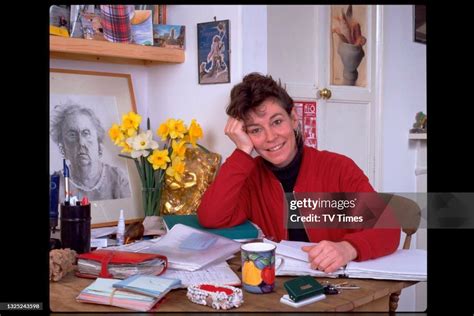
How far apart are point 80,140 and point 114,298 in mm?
595

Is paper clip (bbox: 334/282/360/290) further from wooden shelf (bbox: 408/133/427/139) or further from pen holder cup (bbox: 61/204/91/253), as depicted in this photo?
wooden shelf (bbox: 408/133/427/139)

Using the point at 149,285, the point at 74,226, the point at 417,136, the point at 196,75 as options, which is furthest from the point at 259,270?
the point at 417,136

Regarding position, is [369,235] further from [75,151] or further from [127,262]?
[75,151]

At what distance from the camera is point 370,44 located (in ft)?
5.79

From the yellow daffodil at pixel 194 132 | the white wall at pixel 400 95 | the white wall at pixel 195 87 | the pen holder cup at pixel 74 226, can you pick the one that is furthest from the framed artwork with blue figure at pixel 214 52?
the white wall at pixel 400 95

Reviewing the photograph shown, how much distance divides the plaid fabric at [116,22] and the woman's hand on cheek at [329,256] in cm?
69

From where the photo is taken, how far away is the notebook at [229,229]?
3.63 feet

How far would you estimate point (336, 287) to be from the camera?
783 millimetres

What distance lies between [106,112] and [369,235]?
71 cm

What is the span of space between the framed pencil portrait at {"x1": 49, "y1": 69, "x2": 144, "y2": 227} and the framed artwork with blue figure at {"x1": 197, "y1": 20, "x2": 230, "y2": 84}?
220 millimetres

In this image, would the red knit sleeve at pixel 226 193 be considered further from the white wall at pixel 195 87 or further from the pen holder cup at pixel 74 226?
the pen holder cup at pixel 74 226

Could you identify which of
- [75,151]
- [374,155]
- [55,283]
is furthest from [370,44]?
[55,283]

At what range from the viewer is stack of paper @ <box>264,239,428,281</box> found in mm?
827

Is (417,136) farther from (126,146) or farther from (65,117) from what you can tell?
(65,117)
